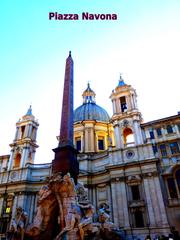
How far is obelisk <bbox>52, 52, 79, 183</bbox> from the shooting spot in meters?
13.0

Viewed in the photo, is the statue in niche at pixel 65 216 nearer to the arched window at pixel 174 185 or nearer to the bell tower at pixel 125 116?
the arched window at pixel 174 185

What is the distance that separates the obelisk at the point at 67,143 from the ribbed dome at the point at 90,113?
21104 mm

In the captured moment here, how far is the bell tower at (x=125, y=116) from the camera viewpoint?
29184 mm

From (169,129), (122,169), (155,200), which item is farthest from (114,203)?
(169,129)

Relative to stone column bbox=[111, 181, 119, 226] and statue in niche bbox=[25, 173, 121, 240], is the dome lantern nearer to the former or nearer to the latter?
stone column bbox=[111, 181, 119, 226]

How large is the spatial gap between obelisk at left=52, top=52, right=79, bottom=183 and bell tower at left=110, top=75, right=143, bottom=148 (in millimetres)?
14012

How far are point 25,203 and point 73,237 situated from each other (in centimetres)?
2234

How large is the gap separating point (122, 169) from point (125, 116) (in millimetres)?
7895

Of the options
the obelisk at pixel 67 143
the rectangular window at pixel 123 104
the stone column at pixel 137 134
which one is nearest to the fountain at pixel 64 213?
the obelisk at pixel 67 143

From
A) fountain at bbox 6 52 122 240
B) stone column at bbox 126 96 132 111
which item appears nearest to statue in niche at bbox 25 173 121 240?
fountain at bbox 6 52 122 240

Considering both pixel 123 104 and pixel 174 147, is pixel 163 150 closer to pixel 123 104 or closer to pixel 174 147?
pixel 174 147

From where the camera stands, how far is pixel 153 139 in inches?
1077

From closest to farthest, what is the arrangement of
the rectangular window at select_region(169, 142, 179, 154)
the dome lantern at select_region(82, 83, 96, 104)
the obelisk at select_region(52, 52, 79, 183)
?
the obelisk at select_region(52, 52, 79, 183), the rectangular window at select_region(169, 142, 179, 154), the dome lantern at select_region(82, 83, 96, 104)

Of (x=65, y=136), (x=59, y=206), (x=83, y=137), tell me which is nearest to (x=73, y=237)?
(x=59, y=206)
